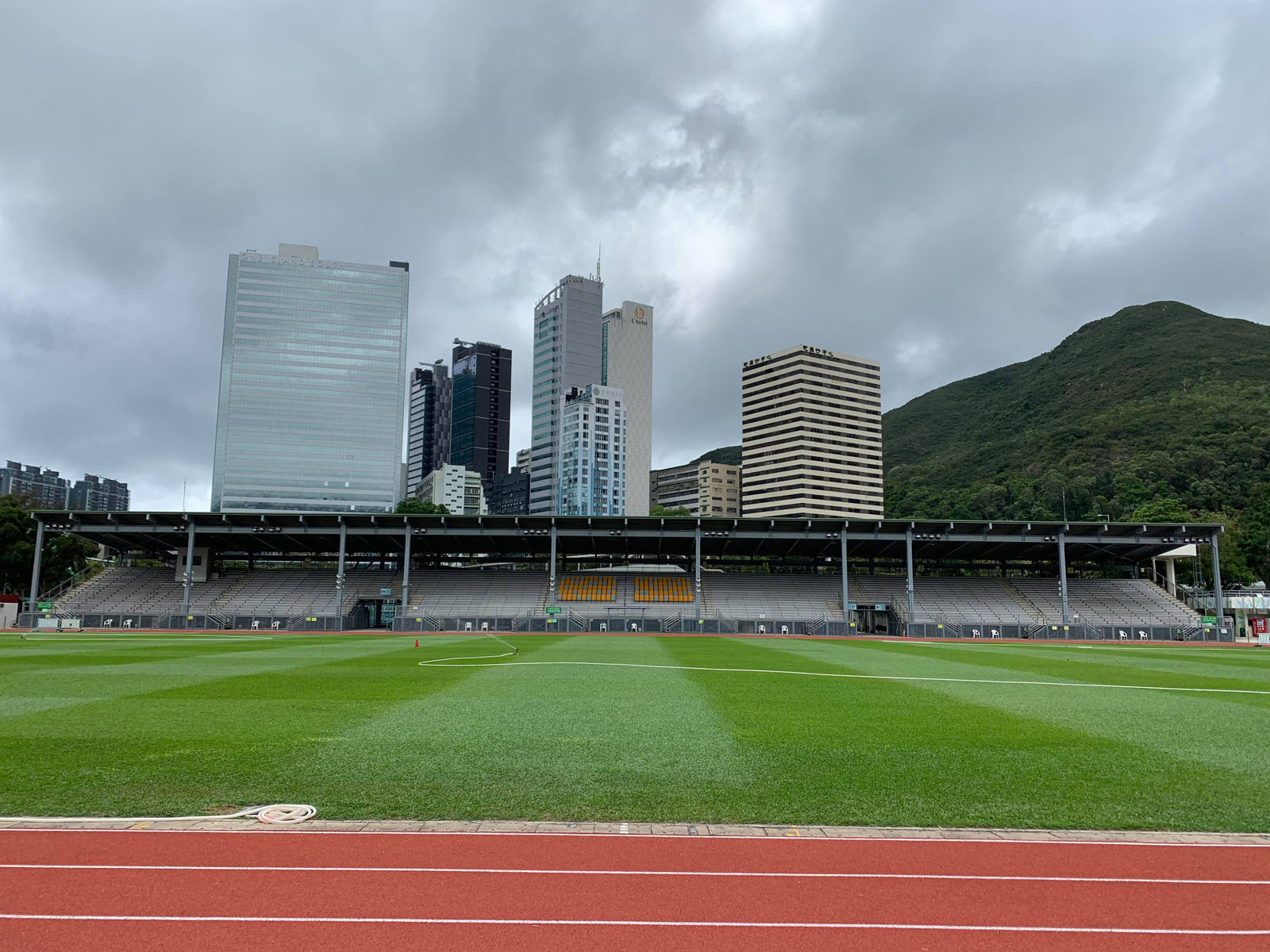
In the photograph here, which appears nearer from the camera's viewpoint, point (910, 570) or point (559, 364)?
point (910, 570)

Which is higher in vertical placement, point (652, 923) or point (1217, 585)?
point (1217, 585)

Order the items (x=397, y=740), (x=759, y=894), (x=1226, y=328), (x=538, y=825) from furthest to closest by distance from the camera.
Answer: (x=1226, y=328), (x=397, y=740), (x=538, y=825), (x=759, y=894)

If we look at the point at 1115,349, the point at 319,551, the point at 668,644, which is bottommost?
the point at 668,644

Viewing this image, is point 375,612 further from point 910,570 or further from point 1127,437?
point 1127,437

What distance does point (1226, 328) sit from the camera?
124812 millimetres

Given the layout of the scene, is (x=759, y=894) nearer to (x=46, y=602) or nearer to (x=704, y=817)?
(x=704, y=817)

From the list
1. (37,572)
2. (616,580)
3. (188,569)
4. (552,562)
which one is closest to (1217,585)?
(616,580)

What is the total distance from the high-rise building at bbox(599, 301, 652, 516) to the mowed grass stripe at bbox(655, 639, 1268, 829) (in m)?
170

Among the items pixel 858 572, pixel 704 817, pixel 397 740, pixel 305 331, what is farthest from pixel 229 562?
pixel 305 331

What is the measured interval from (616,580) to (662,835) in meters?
52.9

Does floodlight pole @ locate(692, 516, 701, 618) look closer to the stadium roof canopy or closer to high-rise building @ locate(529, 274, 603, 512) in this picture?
the stadium roof canopy

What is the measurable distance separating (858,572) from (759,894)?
60056 millimetres

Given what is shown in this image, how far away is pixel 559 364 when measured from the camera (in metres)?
185

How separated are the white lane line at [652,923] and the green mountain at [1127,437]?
284 ft
